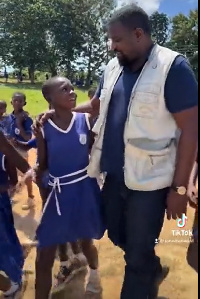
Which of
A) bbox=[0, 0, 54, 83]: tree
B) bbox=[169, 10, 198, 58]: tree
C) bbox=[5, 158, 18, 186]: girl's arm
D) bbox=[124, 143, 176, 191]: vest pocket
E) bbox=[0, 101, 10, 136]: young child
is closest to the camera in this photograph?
bbox=[124, 143, 176, 191]: vest pocket

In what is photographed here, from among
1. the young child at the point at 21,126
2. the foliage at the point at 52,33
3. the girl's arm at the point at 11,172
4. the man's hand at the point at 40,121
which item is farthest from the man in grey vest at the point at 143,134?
the foliage at the point at 52,33

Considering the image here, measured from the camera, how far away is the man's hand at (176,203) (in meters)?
2.10

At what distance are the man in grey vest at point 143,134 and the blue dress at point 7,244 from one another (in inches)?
25.8

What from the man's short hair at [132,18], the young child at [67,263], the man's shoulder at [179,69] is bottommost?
the young child at [67,263]

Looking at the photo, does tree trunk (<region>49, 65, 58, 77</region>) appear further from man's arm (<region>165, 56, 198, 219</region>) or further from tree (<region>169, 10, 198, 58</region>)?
man's arm (<region>165, 56, 198, 219</region>)

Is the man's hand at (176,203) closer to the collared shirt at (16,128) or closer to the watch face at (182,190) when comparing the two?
the watch face at (182,190)

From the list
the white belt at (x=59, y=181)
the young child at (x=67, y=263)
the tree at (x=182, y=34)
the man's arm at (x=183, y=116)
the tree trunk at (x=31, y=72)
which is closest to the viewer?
the man's arm at (x=183, y=116)

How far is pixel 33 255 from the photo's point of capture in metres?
3.54

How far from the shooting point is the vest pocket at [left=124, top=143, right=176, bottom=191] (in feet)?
7.07

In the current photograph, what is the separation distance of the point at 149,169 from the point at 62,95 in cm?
74

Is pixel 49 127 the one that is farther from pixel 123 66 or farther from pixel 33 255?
pixel 33 255

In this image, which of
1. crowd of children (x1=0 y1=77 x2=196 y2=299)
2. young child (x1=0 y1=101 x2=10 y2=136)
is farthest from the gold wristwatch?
young child (x1=0 y1=101 x2=10 y2=136)

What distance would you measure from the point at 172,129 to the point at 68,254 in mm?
1524

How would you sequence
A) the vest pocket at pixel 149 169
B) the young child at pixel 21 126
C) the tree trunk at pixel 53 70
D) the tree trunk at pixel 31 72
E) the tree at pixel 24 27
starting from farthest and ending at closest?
the tree trunk at pixel 31 72 < the tree trunk at pixel 53 70 < the tree at pixel 24 27 < the young child at pixel 21 126 < the vest pocket at pixel 149 169
